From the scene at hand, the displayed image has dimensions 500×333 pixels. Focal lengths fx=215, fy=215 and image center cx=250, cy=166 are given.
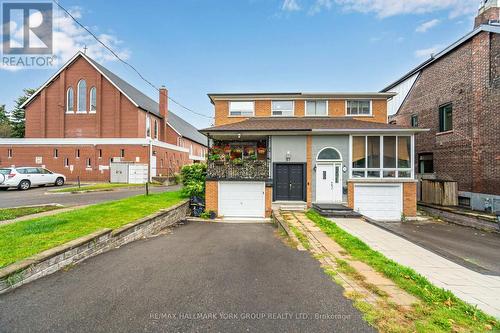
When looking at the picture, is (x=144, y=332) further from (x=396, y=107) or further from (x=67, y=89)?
(x=67, y=89)

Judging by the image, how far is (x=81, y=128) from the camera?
24250 mm

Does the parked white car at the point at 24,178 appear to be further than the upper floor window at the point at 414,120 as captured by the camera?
No

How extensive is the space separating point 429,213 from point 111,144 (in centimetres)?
2886

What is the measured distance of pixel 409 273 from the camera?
4.30 m

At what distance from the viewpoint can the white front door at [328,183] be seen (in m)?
12.5

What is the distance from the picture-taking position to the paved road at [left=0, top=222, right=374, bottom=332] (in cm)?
284

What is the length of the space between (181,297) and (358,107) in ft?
55.3

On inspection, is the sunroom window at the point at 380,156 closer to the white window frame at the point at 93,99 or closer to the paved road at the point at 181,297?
the paved road at the point at 181,297

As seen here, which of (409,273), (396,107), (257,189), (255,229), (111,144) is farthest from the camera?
(111,144)

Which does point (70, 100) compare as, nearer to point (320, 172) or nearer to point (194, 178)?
point (194, 178)

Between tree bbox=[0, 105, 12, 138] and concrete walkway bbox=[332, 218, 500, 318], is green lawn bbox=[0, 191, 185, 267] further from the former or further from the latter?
tree bbox=[0, 105, 12, 138]

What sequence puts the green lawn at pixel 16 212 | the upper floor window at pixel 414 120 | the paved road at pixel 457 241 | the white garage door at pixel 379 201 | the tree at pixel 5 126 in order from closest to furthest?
the paved road at pixel 457 241 → the green lawn at pixel 16 212 → the white garage door at pixel 379 201 → the upper floor window at pixel 414 120 → the tree at pixel 5 126

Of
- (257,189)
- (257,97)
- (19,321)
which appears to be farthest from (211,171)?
(19,321)

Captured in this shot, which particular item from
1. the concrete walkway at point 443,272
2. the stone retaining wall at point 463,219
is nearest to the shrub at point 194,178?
the concrete walkway at point 443,272
